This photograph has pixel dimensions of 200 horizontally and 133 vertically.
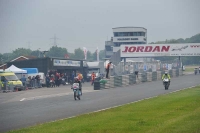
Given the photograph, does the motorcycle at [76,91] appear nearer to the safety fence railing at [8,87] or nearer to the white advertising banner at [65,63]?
the safety fence railing at [8,87]

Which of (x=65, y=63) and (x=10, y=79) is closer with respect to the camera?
Answer: (x=10, y=79)

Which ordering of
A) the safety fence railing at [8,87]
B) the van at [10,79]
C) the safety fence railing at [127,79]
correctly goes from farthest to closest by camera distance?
the van at [10,79] → the safety fence railing at [8,87] → the safety fence railing at [127,79]

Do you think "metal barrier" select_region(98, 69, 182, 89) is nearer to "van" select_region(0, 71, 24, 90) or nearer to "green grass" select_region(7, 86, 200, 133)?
"van" select_region(0, 71, 24, 90)

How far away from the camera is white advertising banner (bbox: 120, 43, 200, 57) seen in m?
77.1

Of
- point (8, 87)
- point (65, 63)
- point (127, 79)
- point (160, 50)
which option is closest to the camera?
point (8, 87)

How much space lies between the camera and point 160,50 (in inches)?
3115

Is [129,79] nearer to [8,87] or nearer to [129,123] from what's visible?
[8,87]

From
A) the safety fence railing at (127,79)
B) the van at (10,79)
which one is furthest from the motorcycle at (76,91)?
the van at (10,79)

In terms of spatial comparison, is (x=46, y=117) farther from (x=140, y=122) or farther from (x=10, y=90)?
(x=10, y=90)

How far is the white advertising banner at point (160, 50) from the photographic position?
253 ft

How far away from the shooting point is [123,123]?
13719 millimetres

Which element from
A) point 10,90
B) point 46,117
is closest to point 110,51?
point 10,90

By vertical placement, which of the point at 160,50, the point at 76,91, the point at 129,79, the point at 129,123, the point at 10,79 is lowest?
the point at 129,123

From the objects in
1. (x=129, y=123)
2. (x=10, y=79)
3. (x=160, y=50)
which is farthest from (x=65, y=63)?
(x=129, y=123)
